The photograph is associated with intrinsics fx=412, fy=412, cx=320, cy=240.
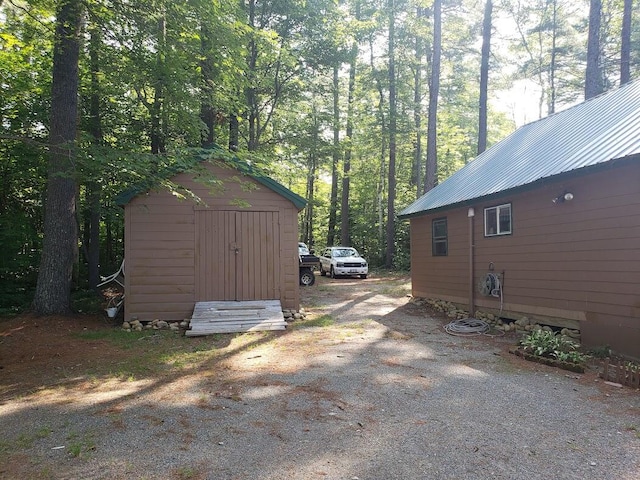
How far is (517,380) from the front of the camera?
5238 millimetres

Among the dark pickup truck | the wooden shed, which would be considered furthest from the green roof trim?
the dark pickup truck

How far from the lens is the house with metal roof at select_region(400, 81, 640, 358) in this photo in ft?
20.1

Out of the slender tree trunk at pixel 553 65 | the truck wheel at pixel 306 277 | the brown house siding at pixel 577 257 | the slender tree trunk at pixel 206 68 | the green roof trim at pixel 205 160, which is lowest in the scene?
the truck wheel at pixel 306 277

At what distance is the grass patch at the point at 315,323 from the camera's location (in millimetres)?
8953

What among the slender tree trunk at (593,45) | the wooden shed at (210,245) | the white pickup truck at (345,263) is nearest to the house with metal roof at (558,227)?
the slender tree trunk at (593,45)

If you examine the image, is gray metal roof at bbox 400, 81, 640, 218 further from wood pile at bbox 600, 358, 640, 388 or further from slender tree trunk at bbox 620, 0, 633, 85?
slender tree trunk at bbox 620, 0, 633, 85

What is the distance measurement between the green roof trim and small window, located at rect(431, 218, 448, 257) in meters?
4.14

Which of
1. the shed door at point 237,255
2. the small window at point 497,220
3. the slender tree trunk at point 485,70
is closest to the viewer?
the small window at point 497,220

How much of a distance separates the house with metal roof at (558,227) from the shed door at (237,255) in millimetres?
4635

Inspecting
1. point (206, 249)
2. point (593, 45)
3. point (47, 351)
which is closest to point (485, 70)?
point (593, 45)

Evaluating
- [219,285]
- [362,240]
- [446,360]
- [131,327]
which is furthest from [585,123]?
[362,240]

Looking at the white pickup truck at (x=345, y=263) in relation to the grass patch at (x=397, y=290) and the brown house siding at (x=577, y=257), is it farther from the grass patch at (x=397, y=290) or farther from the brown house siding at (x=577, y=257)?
the brown house siding at (x=577, y=257)

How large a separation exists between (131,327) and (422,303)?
7791 millimetres

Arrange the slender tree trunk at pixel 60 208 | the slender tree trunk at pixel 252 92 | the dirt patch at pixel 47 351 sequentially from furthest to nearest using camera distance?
1. the slender tree trunk at pixel 252 92
2. the slender tree trunk at pixel 60 208
3. the dirt patch at pixel 47 351
